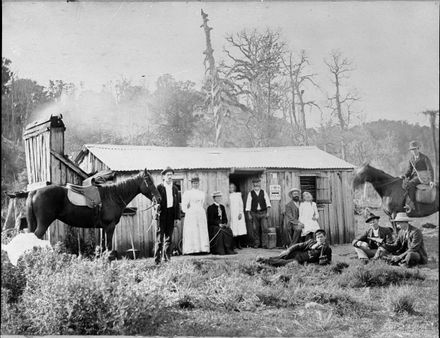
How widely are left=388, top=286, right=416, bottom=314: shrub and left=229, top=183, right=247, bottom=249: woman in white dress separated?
56.8 inches

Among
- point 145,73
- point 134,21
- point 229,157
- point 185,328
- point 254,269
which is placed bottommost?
point 185,328

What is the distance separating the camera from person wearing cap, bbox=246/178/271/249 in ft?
16.2

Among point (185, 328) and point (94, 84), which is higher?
point (94, 84)

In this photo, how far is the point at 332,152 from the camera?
502cm

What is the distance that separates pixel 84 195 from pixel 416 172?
3.09m

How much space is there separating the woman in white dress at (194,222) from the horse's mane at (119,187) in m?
0.46

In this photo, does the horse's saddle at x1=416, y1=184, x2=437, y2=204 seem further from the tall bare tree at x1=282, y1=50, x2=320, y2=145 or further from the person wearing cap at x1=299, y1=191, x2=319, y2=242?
the tall bare tree at x1=282, y1=50, x2=320, y2=145

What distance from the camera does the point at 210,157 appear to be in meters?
4.94

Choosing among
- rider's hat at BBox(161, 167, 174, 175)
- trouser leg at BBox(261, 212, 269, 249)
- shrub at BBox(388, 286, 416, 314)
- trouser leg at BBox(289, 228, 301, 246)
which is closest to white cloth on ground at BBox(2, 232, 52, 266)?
rider's hat at BBox(161, 167, 174, 175)

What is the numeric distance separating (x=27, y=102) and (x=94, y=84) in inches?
26.6

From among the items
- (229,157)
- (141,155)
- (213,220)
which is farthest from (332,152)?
(141,155)

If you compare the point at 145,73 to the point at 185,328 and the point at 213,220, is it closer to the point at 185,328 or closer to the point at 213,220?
the point at 213,220

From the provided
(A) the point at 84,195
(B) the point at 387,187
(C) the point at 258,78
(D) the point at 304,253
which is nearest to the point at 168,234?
(A) the point at 84,195

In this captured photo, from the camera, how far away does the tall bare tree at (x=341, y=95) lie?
4.87 metres
